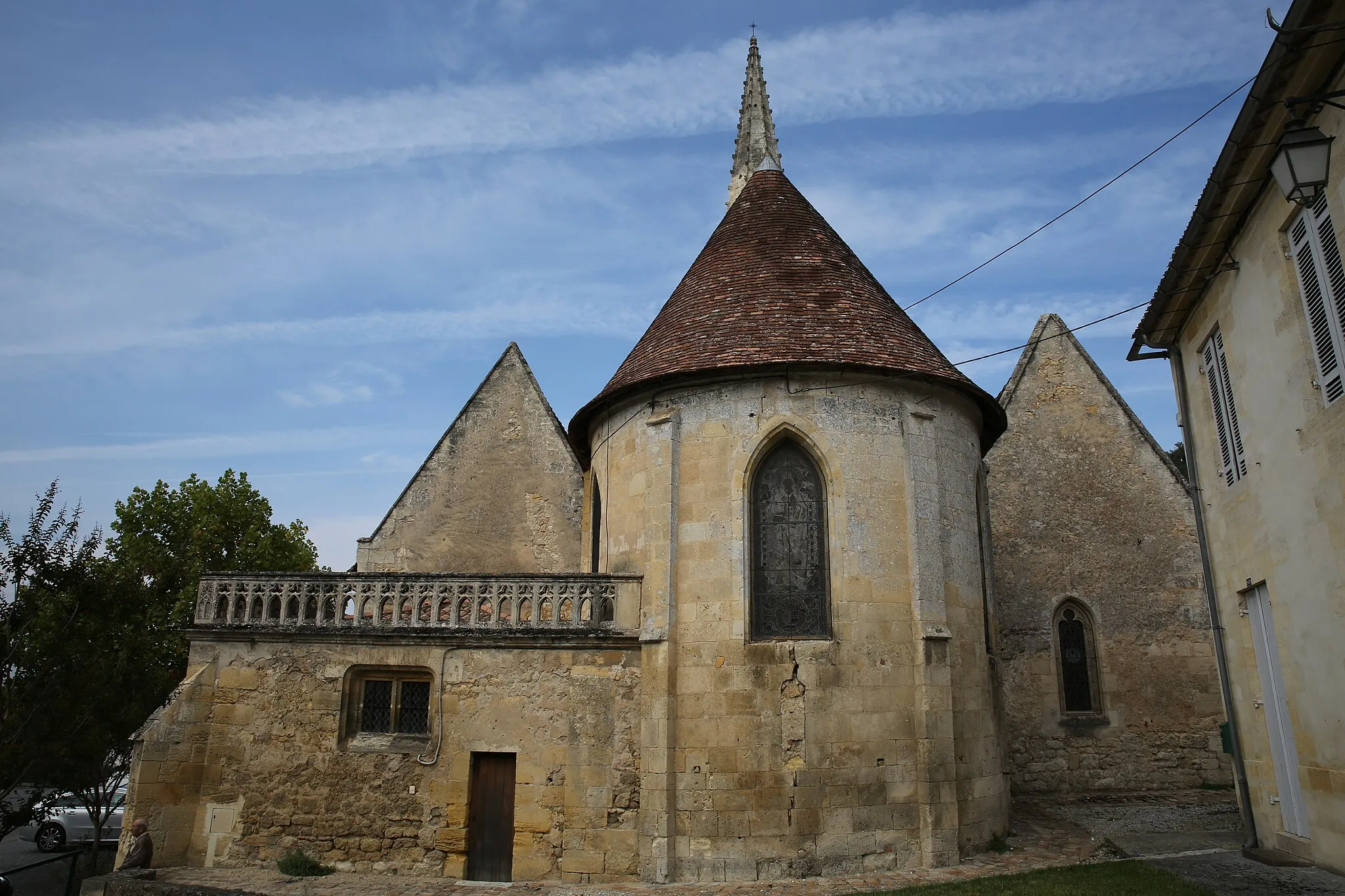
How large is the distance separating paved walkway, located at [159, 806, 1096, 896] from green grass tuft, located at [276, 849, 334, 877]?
0.34 ft

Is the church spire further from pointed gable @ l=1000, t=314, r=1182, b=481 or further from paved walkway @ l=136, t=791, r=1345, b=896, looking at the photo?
paved walkway @ l=136, t=791, r=1345, b=896

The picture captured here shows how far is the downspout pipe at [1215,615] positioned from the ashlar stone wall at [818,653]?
2.72m

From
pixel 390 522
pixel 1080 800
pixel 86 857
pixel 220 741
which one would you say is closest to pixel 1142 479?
pixel 1080 800

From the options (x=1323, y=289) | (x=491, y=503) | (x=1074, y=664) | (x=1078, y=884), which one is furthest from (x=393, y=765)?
(x=1074, y=664)

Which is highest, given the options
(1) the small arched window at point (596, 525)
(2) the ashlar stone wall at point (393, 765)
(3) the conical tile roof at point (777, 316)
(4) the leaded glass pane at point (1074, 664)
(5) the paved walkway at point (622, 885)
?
(3) the conical tile roof at point (777, 316)

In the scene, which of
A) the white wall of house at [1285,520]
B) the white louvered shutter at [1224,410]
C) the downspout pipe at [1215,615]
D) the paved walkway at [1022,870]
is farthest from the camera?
the downspout pipe at [1215,615]

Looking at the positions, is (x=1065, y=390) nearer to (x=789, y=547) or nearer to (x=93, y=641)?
(x=789, y=547)

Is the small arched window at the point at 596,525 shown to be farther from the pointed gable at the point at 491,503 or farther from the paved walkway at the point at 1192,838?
the paved walkway at the point at 1192,838

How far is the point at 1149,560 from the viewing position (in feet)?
55.8

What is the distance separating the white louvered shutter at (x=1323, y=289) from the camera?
7.02 meters

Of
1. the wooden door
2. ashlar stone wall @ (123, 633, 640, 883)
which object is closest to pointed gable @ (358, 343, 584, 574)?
ashlar stone wall @ (123, 633, 640, 883)

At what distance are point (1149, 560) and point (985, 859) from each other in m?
8.45

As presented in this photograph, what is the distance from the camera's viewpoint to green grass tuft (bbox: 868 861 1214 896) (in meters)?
8.46

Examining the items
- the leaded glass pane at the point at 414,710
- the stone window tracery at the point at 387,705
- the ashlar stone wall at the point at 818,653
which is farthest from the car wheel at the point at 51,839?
the ashlar stone wall at the point at 818,653
